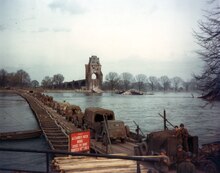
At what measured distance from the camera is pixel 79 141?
15.3m

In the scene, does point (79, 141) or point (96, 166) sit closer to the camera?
point (96, 166)

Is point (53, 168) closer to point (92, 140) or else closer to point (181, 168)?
point (181, 168)

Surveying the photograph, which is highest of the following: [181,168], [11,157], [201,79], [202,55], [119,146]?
[202,55]

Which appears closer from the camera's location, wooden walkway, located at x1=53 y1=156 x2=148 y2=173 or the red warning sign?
wooden walkway, located at x1=53 y1=156 x2=148 y2=173

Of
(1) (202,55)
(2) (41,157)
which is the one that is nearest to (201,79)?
(1) (202,55)

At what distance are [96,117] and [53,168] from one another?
48.1 ft

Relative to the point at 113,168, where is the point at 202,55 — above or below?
above

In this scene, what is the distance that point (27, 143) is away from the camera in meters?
33.8

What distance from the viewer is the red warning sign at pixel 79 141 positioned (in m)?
15.0

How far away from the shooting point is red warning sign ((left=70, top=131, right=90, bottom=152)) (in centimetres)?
1502

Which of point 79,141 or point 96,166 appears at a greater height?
point 79,141

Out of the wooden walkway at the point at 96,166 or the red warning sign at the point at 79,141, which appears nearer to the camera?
the wooden walkway at the point at 96,166

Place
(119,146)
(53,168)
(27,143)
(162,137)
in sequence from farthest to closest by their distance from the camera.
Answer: (27,143) → (119,146) → (162,137) → (53,168)

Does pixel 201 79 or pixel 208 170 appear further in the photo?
pixel 201 79
